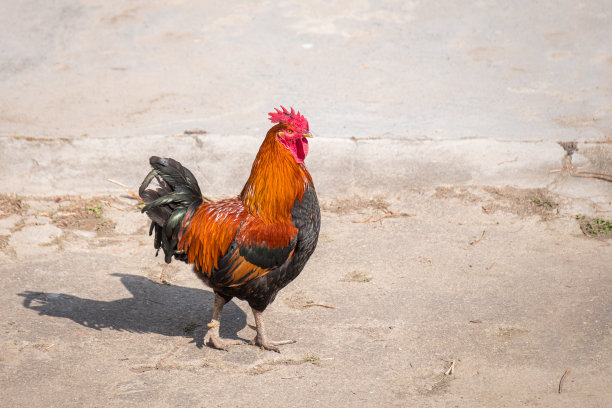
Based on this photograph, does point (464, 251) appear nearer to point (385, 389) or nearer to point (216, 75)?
point (385, 389)

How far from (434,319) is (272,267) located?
58.5 inches

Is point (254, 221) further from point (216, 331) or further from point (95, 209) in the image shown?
point (95, 209)

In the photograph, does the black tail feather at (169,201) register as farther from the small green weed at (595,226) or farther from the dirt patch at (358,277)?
the small green weed at (595,226)

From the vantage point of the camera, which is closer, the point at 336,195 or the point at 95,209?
the point at 95,209

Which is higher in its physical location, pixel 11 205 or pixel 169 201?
pixel 169 201

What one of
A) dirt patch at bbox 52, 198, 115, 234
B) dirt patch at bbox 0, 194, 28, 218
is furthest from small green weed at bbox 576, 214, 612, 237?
dirt patch at bbox 0, 194, 28, 218

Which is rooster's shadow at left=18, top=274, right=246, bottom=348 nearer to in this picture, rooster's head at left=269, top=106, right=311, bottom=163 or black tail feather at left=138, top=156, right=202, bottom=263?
black tail feather at left=138, top=156, right=202, bottom=263

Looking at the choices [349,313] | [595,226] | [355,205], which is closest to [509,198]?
[595,226]

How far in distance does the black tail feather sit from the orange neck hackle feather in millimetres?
489

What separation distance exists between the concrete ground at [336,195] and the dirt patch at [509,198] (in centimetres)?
3

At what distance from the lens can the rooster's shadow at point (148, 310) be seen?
4.98 m

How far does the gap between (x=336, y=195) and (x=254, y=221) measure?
8.72 ft

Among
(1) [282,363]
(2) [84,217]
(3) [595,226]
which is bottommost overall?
(1) [282,363]

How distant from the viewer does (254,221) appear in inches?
173
